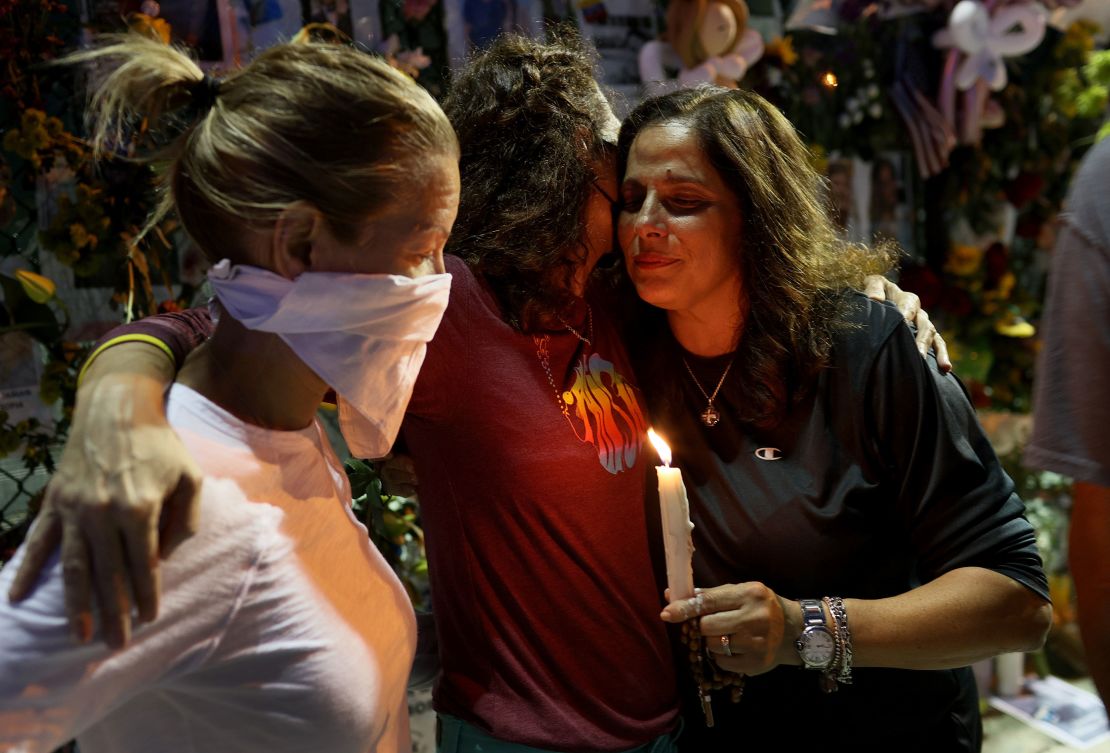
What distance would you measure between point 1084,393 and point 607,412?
67 centimetres

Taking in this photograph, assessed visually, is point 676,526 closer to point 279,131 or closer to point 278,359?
point 278,359

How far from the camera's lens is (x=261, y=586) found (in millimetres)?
899

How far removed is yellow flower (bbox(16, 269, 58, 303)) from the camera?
1.80 meters

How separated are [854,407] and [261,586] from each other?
98cm

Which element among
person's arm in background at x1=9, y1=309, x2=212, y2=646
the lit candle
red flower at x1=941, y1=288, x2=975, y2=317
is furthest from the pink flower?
red flower at x1=941, y1=288, x2=975, y2=317

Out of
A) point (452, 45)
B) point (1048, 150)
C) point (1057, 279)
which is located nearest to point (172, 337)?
point (1057, 279)

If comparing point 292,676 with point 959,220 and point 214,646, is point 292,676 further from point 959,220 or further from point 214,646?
point 959,220

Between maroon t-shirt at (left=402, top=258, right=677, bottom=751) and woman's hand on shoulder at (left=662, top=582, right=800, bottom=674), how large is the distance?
18 centimetres

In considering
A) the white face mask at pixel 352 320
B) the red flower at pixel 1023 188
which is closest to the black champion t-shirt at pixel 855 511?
the white face mask at pixel 352 320

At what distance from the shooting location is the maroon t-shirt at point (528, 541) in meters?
1.35

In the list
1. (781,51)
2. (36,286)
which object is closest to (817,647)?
(36,286)

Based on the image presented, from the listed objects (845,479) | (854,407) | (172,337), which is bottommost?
(845,479)

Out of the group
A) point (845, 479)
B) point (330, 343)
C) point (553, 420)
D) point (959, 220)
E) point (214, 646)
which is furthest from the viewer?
point (959, 220)

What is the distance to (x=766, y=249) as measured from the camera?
1.55 m
